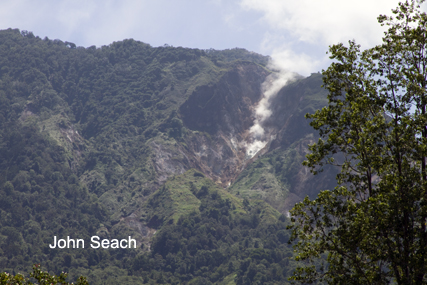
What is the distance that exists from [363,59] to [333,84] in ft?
9.30

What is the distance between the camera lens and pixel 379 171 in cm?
3191

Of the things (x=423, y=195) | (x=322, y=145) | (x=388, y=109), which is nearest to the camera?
(x=423, y=195)

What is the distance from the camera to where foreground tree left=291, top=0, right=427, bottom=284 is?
2992cm

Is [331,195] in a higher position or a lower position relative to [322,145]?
lower

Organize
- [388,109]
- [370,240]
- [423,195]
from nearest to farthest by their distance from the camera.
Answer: [423,195] < [370,240] < [388,109]

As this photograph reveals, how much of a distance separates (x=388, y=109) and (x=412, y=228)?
8400 mm

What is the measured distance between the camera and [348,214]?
3425 cm

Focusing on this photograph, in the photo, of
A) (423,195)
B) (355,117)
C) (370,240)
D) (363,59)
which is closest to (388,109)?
(355,117)

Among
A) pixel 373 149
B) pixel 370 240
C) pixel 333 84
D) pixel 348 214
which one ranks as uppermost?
pixel 333 84

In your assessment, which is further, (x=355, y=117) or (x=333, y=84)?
(x=333, y=84)

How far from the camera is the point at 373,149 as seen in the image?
33.1 meters

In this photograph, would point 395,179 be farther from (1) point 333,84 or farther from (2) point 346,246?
(1) point 333,84

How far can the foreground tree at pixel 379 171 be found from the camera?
29.9 metres

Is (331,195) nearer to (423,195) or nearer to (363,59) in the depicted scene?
(423,195)
